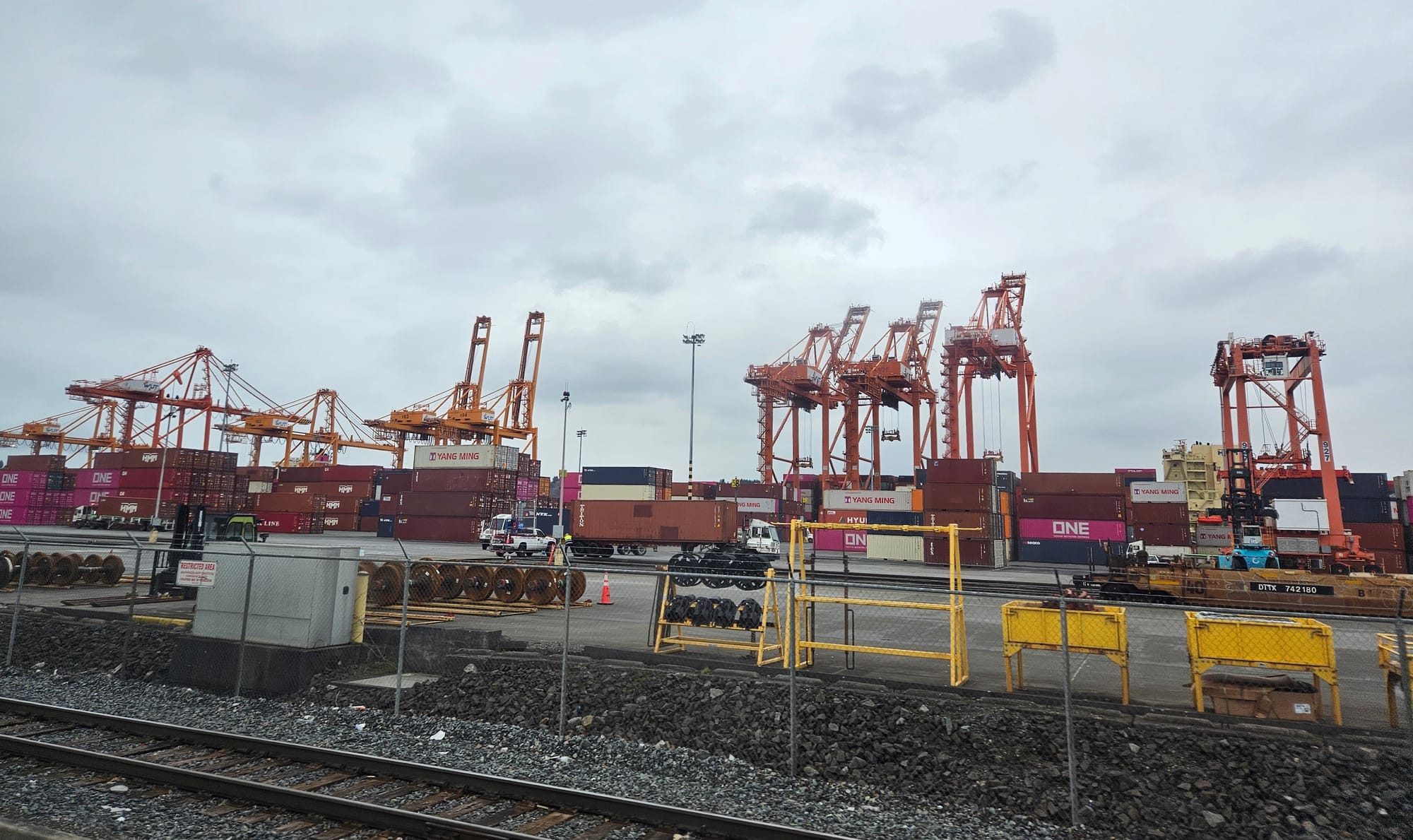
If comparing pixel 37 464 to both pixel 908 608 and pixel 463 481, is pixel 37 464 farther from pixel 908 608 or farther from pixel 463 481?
pixel 908 608

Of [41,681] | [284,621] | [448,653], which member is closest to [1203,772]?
[448,653]

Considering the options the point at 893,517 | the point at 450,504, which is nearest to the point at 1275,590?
the point at 893,517

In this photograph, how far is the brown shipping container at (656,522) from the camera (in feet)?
140

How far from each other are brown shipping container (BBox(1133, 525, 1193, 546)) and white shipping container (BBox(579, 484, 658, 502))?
34237 millimetres

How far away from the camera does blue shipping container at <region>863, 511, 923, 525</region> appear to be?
50844 mm

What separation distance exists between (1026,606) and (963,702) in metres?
2.05

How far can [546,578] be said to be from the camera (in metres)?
21.2

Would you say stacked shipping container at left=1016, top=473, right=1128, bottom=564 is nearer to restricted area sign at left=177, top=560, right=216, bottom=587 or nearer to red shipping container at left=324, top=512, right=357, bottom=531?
restricted area sign at left=177, top=560, right=216, bottom=587

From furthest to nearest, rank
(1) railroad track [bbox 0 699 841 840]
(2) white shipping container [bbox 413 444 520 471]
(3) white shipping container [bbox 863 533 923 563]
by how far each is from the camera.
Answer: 1. (2) white shipping container [bbox 413 444 520 471]
2. (3) white shipping container [bbox 863 533 923 563]
3. (1) railroad track [bbox 0 699 841 840]

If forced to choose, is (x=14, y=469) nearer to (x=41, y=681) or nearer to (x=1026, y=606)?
(x=41, y=681)

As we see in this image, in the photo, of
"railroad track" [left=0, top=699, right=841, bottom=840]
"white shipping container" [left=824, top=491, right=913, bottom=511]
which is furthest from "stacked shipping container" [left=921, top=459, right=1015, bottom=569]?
"railroad track" [left=0, top=699, right=841, bottom=840]

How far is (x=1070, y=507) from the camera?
162 ft

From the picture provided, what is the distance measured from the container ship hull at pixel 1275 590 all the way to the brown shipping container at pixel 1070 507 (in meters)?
26.6

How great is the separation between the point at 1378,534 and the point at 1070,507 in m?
15.4
